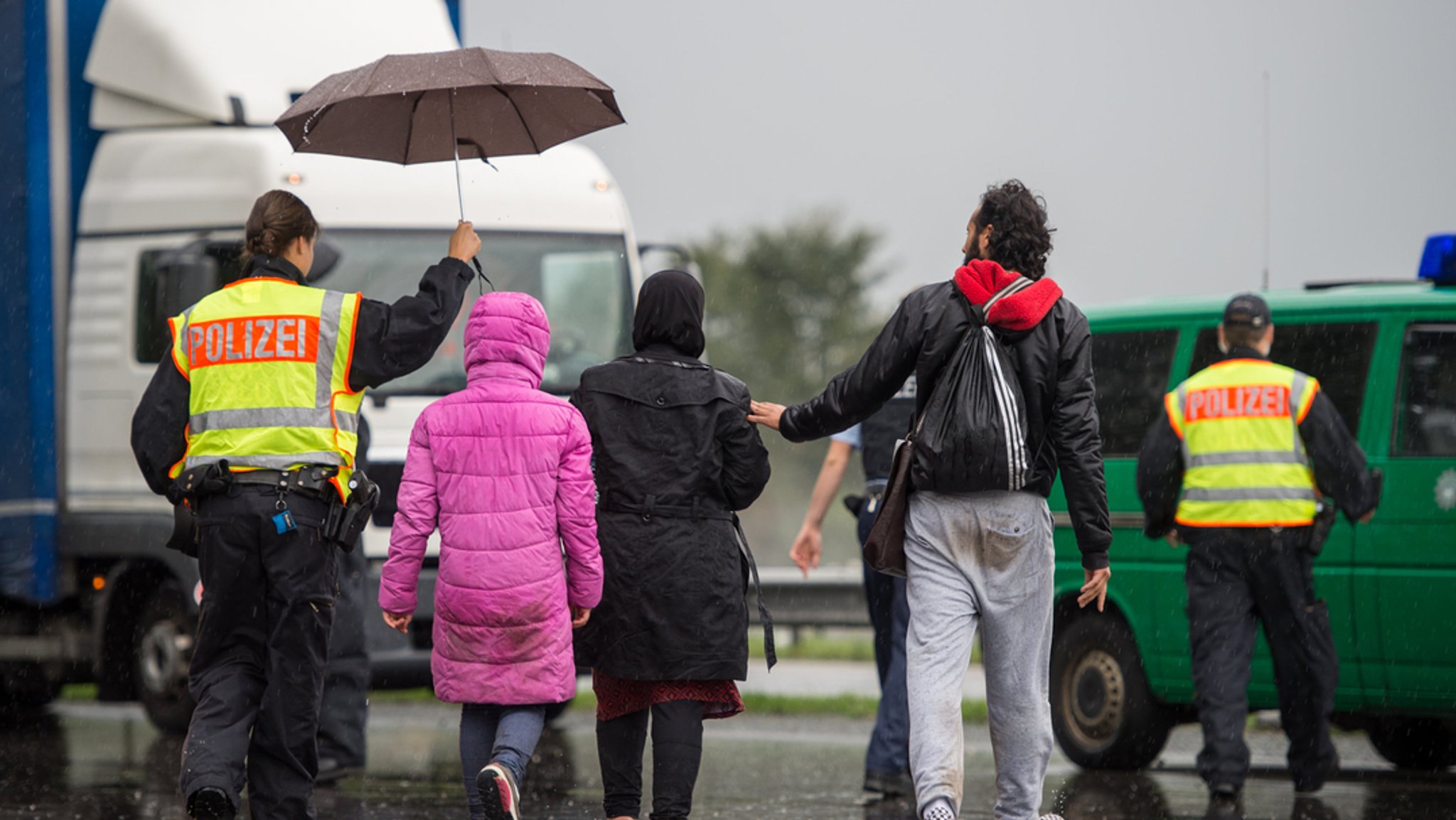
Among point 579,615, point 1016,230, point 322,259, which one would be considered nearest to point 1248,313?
point 1016,230

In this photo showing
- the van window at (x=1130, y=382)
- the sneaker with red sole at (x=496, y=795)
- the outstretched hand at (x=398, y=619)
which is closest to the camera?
the sneaker with red sole at (x=496, y=795)

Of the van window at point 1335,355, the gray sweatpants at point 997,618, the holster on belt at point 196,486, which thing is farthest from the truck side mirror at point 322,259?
the gray sweatpants at point 997,618

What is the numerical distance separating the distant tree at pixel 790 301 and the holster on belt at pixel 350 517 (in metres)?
37.8

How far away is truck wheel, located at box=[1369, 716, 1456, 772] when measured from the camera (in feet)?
27.3

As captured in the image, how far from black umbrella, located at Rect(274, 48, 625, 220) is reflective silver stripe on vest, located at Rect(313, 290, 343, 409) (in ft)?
2.15

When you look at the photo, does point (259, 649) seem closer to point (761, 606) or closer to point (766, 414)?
point (761, 606)

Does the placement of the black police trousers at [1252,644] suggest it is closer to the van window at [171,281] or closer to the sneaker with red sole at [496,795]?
the sneaker with red sole at [496,795]

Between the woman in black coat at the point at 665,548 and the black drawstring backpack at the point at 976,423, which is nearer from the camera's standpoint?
the black drawstring backpack at the point at 976,423

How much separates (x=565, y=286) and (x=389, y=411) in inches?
46.3

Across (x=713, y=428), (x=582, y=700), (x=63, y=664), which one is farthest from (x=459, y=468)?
(x=582, y=700)

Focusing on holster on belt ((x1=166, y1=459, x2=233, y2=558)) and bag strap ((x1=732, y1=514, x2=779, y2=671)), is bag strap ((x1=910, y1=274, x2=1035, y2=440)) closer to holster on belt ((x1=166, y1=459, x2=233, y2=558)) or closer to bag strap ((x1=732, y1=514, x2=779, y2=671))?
bag strap ((x1=732, y1=514, x2=779, y2=671))

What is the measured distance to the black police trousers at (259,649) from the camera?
17.2 ft

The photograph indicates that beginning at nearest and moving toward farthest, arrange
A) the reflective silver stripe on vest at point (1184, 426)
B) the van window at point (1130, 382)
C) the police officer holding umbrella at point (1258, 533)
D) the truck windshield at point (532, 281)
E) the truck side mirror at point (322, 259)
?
the police officer holding umbrella at point (1258, 533)
the reflective silver stripe on vest at point (1184, 426)
the van window at point (1130, 382)
the truck side mirror at point (322, 259)
the truck windshield at point (532, 281)

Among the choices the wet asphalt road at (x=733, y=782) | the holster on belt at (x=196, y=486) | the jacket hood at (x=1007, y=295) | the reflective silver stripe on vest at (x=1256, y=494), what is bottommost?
the wet asphalt road at (x=733, y=782)
